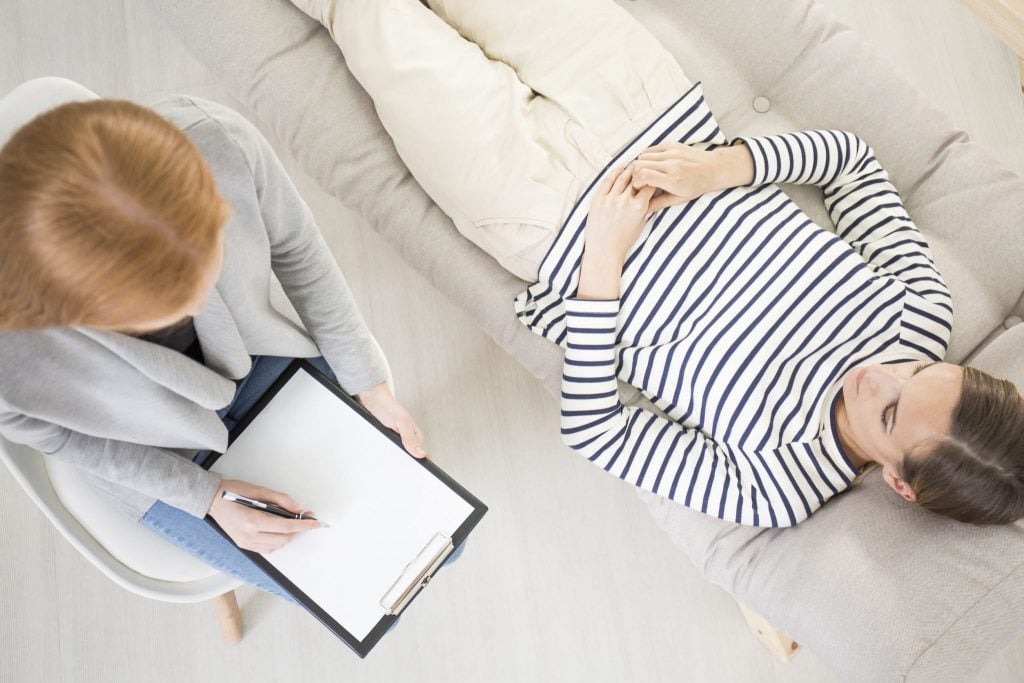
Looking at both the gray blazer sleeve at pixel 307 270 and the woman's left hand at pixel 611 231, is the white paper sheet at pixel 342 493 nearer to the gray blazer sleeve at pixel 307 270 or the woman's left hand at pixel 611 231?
the gray blazer sleeve at pixel 307 270

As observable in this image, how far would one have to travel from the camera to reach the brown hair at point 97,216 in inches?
23.8

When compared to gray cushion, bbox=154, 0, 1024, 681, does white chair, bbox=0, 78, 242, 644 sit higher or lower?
lower

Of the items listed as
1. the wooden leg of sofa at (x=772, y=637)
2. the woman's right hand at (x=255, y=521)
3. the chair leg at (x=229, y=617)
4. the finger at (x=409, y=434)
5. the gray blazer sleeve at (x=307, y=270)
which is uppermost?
the gray blazer sleeve at (x=307, y=270)

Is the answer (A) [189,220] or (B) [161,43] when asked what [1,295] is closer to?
(A) [189,220]

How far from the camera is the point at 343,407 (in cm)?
112

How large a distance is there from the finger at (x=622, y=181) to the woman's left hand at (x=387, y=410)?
48 cm

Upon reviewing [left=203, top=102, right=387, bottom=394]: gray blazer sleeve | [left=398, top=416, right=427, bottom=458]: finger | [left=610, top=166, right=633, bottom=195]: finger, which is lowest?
[left=398, top=416, right=427, bottom=458]: finger

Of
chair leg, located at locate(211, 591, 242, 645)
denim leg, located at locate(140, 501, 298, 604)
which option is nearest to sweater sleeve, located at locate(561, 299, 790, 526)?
denim leg, located at locate(140, 501, 298, 604)

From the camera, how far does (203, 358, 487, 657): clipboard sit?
1071mm

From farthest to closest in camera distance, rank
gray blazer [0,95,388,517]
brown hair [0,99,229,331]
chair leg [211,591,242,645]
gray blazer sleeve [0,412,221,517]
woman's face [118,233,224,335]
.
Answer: chair leg [211,591,242,645], gray blazer sleeve [0,412,221,517], gray blazer [0,95,388,517], woman's face [118,233,224,335], brown hair [0,99,229,331]

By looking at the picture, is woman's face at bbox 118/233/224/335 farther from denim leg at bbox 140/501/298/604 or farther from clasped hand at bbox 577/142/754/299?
clasped hand at bbox 577/142/754/299

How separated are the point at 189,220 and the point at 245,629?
124 centimetres

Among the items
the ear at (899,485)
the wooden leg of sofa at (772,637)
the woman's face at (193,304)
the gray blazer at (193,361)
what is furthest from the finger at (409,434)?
the wooden leg of sofa at (772,637)

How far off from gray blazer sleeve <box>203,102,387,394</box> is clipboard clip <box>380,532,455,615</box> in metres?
0.27
